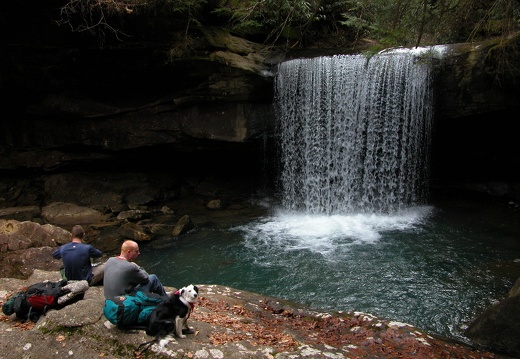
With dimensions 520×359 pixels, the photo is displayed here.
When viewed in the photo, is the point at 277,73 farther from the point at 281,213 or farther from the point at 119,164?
the point at 119,164

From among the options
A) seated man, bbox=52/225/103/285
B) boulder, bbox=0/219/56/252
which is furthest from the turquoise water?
seated man, bbox=52/225/103/285

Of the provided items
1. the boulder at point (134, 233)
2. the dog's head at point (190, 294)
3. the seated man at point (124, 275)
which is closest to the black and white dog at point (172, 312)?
the dog's head at point (190, 294)

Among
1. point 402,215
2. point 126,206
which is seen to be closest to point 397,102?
point 402,215

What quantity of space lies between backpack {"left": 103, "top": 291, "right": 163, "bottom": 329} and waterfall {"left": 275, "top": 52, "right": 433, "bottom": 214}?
10985 mm

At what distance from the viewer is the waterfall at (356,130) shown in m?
13.5

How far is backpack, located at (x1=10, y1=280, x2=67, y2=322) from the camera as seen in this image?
199 inches

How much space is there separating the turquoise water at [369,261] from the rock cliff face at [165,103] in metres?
3.01

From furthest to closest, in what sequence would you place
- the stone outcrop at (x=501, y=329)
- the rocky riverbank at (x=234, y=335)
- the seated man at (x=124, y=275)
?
the stone outcrop at (x=501, y=329) → the seated man at (x=124, y=275) → the rocky riverbank at (x=234, y=335)

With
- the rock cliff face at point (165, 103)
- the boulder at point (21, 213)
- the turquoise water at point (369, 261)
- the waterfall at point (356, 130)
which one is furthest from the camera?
the boulder at point (21, 213)

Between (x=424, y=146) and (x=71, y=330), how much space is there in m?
12.9

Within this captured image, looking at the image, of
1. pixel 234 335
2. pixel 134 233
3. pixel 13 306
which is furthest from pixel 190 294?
pixel 134 233

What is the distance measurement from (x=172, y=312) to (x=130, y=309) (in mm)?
499

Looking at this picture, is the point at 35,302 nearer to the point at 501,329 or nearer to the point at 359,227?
the point at 501,329

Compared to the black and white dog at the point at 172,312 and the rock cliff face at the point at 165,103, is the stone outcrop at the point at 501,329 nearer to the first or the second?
the black and white dog at the point at 172,312
